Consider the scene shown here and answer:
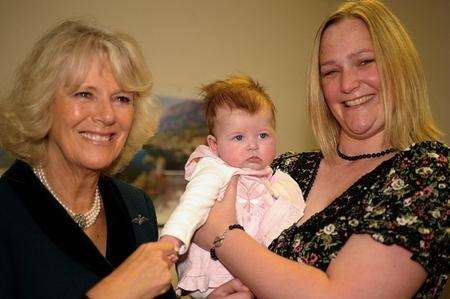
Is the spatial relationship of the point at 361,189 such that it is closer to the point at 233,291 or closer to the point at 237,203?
the point at 237,203

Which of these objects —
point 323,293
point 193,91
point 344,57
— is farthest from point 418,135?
point 193,91

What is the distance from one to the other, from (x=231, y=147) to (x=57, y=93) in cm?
69

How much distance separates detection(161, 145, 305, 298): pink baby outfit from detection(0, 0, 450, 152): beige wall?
1590 mm

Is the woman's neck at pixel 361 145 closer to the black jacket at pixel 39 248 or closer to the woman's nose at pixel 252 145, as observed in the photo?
the woman's nose at pixel 252 145

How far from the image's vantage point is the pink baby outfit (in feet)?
5.47

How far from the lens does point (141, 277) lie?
138 cm

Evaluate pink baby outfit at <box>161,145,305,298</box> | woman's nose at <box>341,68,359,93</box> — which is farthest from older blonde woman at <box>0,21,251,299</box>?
woman's nose at <box>341,68,359,93</box>

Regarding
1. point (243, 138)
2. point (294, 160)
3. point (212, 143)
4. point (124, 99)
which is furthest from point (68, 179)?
point (294, 160)

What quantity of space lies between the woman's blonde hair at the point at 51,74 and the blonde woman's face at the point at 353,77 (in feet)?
2.55

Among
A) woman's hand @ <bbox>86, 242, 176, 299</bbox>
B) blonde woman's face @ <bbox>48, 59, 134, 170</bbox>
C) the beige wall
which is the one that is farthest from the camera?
the beige wall

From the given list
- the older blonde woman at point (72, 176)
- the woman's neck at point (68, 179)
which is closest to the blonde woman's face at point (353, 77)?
the older blonde woman at point (72, 176)

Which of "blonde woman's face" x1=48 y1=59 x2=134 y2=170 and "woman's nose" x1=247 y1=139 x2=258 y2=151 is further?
"woman's nose" x1=247 y1=139 x2=258 y2=151

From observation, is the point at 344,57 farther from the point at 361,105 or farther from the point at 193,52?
the point at 193,52

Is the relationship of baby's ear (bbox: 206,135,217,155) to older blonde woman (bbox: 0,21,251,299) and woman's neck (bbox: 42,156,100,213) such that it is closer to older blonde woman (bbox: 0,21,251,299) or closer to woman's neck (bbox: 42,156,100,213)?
older blonde woman (bbox: 0,21,251,299)
